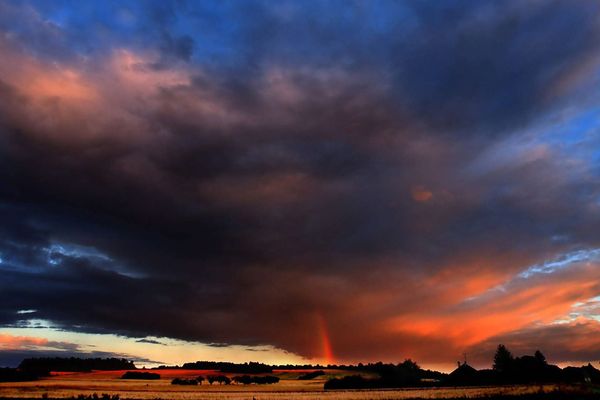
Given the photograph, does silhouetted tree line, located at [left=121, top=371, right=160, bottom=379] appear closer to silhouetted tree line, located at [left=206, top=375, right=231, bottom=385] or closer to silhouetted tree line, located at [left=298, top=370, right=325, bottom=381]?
silhouetted tree line, located at [left=206, top=375, right=231, bottom=385]

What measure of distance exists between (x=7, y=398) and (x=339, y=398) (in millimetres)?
48543

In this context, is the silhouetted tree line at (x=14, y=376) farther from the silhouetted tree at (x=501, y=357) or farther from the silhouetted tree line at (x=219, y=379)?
the silhouetted tree at (x=501, y=357)

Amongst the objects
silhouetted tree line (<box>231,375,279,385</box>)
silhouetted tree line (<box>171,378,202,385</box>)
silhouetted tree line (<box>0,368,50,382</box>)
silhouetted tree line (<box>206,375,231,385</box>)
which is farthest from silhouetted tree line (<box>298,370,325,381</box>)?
silhouetted tree line (<box>0,368,50,382</box>)

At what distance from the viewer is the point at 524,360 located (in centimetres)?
15350

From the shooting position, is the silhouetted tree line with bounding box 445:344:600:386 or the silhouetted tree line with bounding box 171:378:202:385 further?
the silhouetted tree line with bounding box 445:344:600:386

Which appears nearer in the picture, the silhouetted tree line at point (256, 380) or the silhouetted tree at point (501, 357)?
the silhouetted tree line at point (256, 380)

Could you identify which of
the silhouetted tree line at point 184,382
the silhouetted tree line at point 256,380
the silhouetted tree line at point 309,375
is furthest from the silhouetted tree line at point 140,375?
the silhouetted tree line at point 309,375

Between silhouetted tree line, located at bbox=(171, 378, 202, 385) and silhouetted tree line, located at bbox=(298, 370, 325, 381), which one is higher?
silhouetted tree line, located at bbox=(298, 370, 325, 381)

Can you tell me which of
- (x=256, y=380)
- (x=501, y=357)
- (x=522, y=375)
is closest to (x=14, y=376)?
(x=256, y=380)

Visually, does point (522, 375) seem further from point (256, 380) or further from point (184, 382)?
point (184, 382)

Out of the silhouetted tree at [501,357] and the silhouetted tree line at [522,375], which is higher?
the silhouetted tree at [501,357]

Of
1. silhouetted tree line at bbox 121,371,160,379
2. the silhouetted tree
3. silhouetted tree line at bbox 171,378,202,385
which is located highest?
the silhouetted tree

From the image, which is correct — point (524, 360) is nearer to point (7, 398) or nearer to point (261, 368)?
point (261, 368)

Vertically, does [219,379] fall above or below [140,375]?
below
